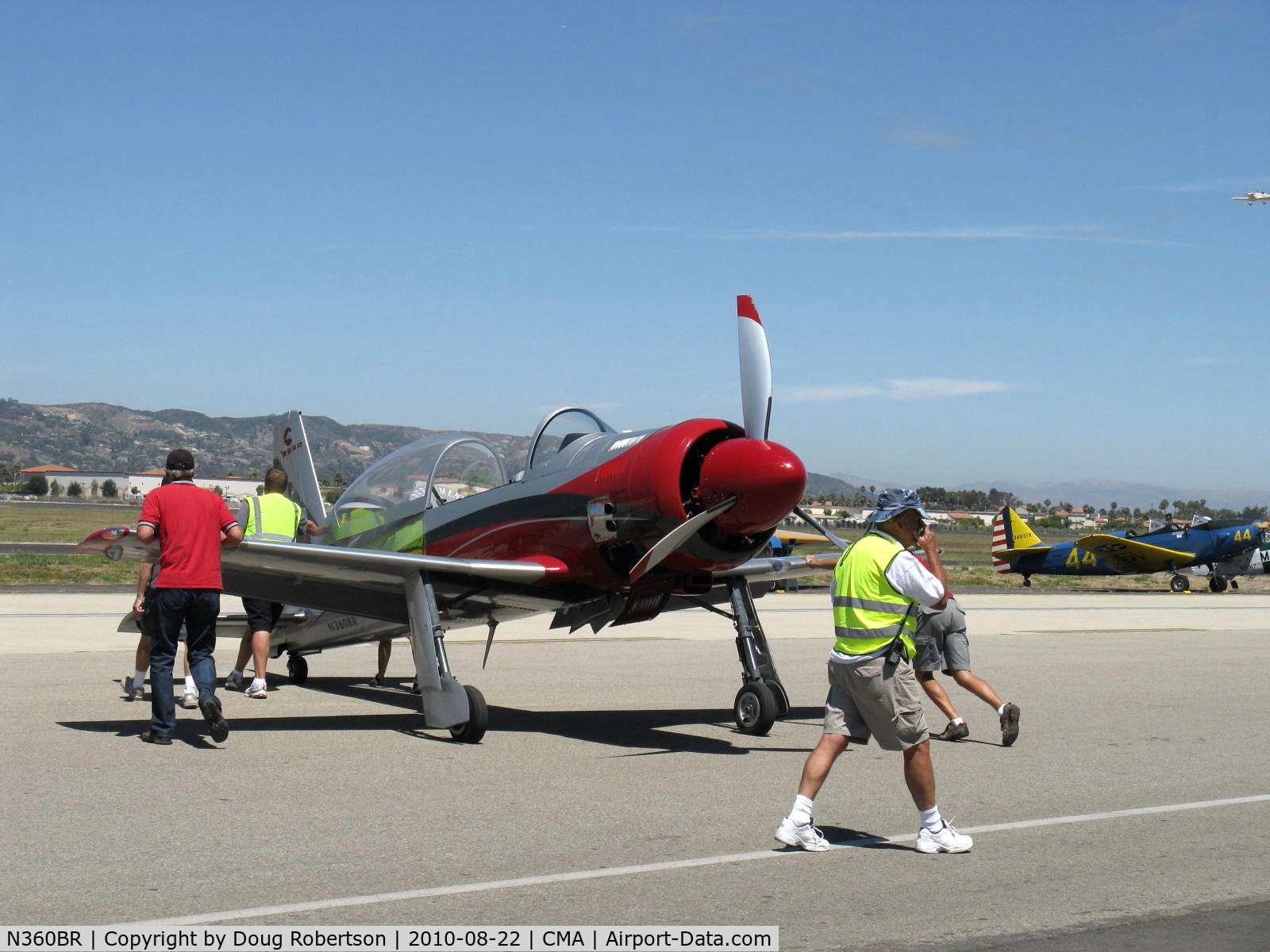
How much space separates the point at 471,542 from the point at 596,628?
1164 mm

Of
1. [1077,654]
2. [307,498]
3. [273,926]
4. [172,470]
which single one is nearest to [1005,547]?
[1077,654]

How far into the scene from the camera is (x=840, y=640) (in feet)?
18.1

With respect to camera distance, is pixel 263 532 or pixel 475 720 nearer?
pixel 475 720

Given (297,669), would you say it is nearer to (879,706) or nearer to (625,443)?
(625,443)

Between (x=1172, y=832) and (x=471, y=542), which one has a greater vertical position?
(x=471, y=542)

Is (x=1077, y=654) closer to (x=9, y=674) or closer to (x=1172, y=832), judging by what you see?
(x=1172, y=832)

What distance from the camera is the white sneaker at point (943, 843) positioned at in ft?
17.1

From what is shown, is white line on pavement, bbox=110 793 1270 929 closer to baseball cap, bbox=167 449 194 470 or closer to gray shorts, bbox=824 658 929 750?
gray shorts, bbox=824 658 929 750

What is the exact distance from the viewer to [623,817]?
5.91 meters

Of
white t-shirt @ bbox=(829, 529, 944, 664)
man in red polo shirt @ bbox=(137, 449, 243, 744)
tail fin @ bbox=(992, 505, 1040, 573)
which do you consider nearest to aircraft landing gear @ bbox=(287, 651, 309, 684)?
man in red polo shirt @ bbox=(137, 449, 243, 744)

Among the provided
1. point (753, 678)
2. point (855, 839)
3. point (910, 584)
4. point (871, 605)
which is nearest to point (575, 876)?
point (855, 839)

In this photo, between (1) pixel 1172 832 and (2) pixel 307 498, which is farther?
(2) pixel 307 498

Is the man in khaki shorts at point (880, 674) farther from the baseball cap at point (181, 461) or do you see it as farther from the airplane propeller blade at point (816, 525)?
the baseball cap at point (181, 461)

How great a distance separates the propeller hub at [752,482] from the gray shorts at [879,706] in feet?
7.54
